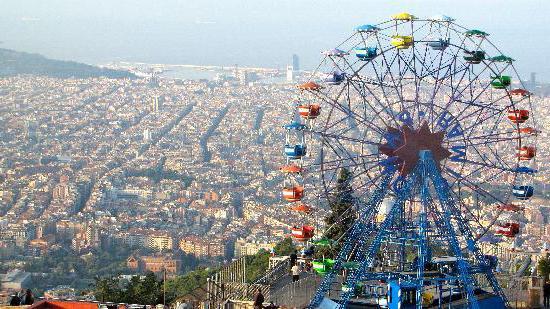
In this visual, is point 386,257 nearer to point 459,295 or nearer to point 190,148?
point 459,295

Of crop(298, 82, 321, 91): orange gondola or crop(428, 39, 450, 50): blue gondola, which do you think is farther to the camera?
crop(428, 39, 450, 50): blue gondola

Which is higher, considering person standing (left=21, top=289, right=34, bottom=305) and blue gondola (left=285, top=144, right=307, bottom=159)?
blue gondola (left=285, top=144, right=307, bottom=159)

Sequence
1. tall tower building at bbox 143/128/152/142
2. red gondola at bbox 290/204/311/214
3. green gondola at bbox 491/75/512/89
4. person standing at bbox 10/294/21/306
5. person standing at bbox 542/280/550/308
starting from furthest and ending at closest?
1. tall tower building at bbox 143/128/152/142
2. green gondola at bbox 491/75/512/89
3. red gondola at bbox 290/204/311/214
4. person standing at bbox 542/280/550/308
5. person standing at bbox 10/294/21/306

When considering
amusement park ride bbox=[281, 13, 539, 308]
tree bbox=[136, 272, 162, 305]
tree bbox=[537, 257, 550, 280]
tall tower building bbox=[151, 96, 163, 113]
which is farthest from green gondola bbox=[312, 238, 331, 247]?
tall tower building bbox=[151, 96, 163, 113]

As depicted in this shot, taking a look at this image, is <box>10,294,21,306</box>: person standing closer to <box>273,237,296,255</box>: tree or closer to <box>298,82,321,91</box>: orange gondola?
<box>298,82,321,91</box>: orange gondola

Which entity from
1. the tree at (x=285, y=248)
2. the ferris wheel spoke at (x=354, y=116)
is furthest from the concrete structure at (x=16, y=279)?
the ferris wheel spoke at (x=354, y=116)

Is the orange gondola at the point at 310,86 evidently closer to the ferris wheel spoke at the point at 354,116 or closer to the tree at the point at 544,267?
the ferris wheel spoke at the point at 354,116

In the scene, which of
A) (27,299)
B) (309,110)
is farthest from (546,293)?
(27,299)
